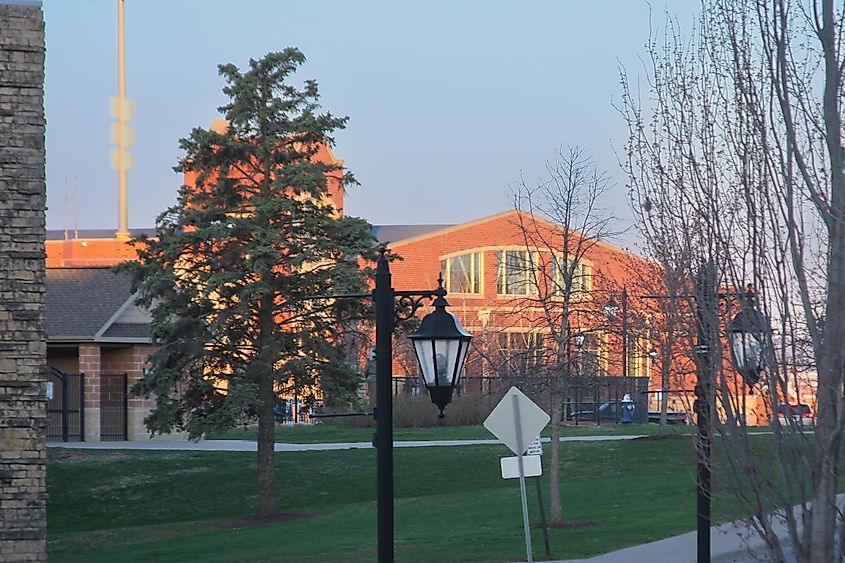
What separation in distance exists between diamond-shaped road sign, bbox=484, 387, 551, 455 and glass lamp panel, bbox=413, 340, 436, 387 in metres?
6.56

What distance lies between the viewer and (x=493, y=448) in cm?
3394

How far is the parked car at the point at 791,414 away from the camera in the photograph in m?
8.48

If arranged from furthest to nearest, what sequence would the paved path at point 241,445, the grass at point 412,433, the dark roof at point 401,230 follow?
the dark roof at point 401,230
the grass at point 412,433
the paved path at point 241,445

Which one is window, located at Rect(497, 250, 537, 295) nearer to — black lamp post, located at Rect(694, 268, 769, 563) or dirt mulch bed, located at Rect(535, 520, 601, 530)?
dirt mulch bed, located at Rect(535, 520, 601, 530)

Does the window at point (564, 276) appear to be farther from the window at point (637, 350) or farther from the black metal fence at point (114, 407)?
the black metal fence at point (114, 407)

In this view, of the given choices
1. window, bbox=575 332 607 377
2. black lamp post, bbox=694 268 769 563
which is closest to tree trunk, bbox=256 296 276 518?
window, bbox=575 332 607 377

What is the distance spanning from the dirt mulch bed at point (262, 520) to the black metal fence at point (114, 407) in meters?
13.4

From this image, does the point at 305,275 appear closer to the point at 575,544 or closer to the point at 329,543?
the point at 329,543

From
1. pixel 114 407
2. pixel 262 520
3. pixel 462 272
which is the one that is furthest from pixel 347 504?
pixel 462 272

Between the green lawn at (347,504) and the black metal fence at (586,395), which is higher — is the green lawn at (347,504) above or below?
below

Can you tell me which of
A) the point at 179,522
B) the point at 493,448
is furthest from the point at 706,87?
the point at 493,448

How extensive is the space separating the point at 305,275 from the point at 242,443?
15064mm

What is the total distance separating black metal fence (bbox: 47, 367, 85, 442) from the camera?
3725 cm

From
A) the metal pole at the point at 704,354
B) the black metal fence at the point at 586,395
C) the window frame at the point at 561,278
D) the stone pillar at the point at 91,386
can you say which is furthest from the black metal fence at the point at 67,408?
the metal pole at the point at 704,354
